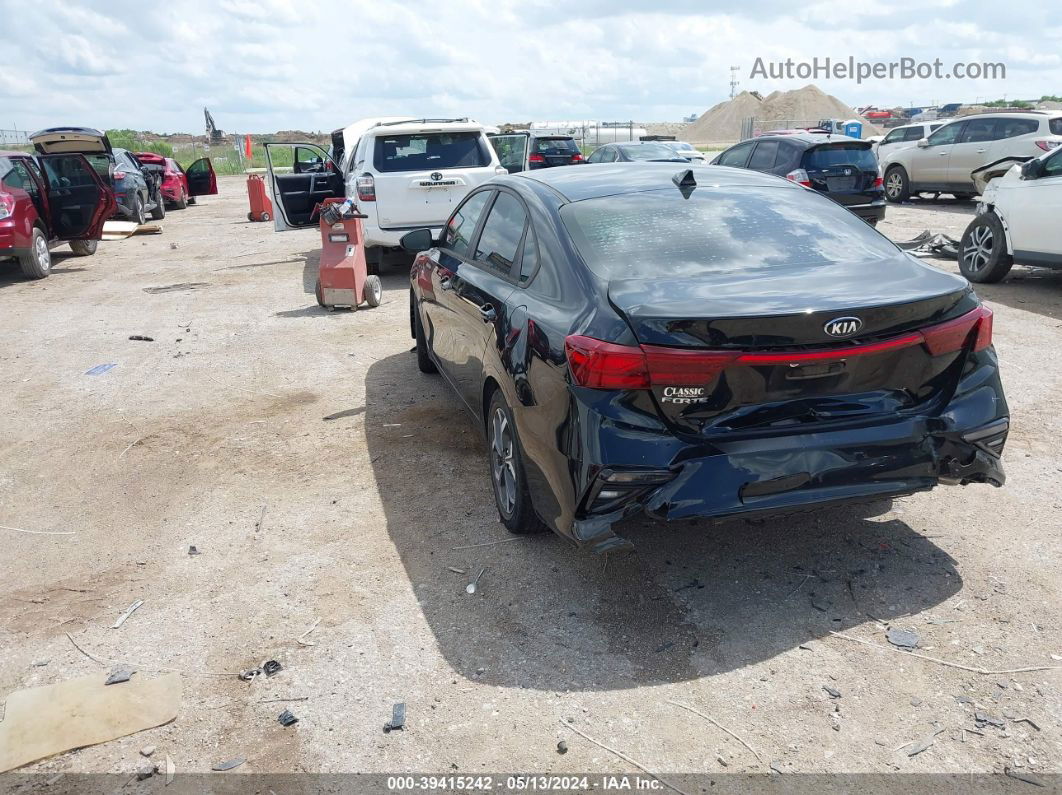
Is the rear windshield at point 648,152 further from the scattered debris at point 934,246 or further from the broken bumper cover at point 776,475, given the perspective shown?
the broken bumper cover at point 776,475

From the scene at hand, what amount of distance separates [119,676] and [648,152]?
700 inches

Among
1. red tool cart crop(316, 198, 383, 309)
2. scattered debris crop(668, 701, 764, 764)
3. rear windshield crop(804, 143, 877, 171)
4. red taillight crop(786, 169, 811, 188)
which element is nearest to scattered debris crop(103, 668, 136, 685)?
scattered debris crop(668, 701, 764, 764)

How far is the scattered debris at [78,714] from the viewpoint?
2.92 meters

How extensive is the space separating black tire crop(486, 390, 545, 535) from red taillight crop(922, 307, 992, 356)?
1738 millimetres

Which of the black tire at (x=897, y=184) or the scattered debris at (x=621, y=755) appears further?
the black tire at (x=897, y=184)

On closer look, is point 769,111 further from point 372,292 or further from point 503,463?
point 503,463

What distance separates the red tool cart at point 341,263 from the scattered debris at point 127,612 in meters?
6.12

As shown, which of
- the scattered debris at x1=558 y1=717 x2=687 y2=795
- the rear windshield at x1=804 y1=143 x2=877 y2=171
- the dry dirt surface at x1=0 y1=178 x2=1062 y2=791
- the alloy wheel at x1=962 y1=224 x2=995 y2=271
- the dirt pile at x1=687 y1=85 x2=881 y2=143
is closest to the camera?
the scattered debris at x1=558 y1=717 x2=687 y2=795

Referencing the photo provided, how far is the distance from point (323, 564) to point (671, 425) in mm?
1914

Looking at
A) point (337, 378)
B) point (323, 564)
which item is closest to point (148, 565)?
point (323, 564)

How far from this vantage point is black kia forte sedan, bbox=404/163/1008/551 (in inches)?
123

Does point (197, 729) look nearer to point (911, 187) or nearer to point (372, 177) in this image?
point (372, 177)

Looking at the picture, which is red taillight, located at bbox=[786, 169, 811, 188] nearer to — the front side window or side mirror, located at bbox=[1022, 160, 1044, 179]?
side mirror, located at bbox=[1022, 160, 1044, 179]

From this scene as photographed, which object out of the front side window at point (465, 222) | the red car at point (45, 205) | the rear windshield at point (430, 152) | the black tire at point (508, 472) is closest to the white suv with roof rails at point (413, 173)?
the rear windshield at point (430, 152)
